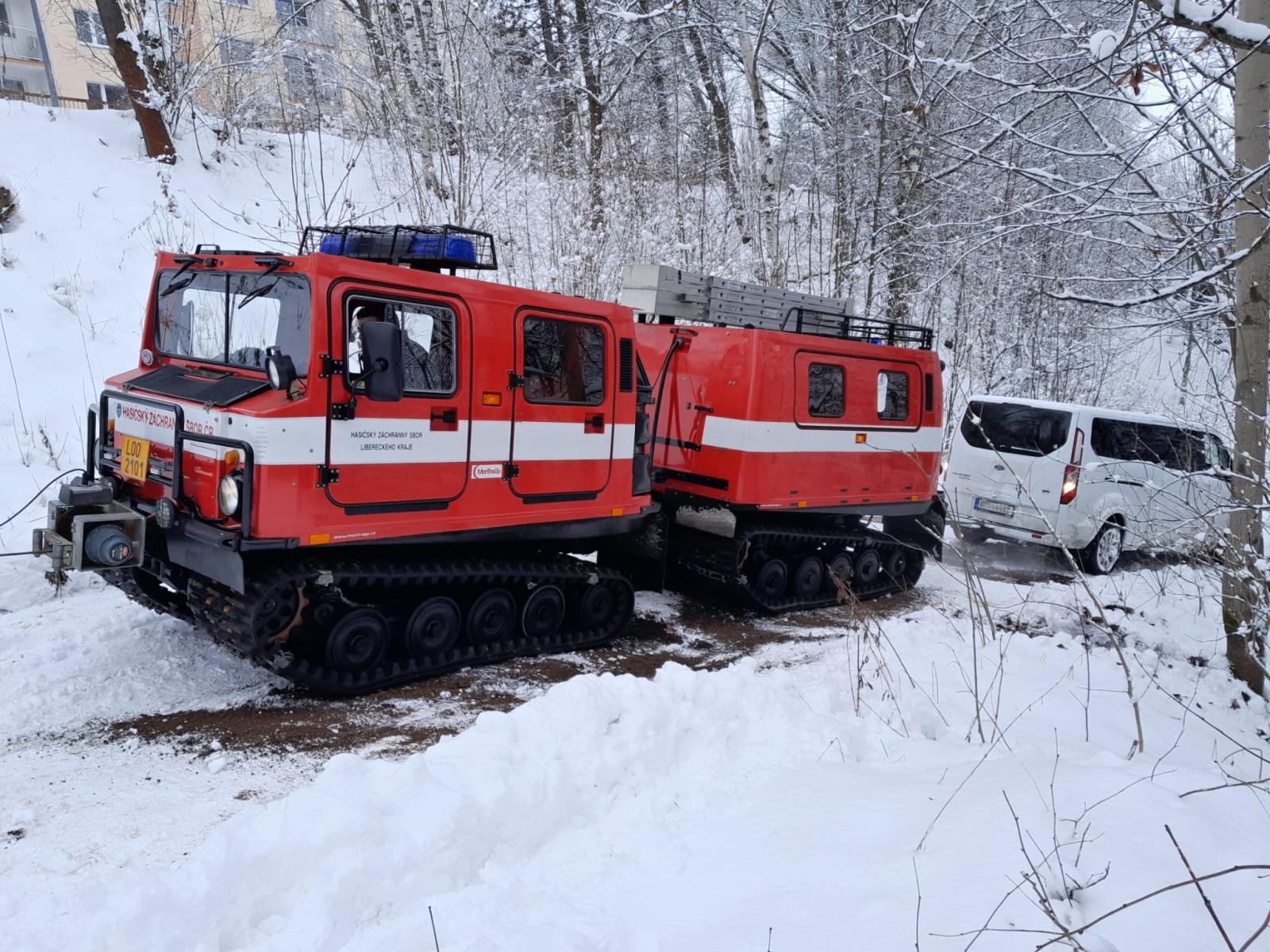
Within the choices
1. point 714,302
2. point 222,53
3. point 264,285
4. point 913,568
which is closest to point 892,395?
point 913,568

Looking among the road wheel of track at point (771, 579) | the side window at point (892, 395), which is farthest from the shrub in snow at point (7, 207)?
the side window at point (892, 395)

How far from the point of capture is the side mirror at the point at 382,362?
476 cm

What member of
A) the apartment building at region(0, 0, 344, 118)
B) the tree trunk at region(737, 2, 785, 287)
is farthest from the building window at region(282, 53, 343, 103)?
the tree trunk at region(737, 2, 785, 287)

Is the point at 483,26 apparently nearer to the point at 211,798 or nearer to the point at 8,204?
the point at 8,204

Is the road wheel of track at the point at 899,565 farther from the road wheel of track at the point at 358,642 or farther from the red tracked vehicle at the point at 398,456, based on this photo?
the road wheel of track at the point at 358,642

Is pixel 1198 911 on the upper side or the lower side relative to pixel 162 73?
lower

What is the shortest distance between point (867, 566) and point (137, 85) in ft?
44.5

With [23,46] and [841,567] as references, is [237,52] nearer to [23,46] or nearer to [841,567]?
[23,46]

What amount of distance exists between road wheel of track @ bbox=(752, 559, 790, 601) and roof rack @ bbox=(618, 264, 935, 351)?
214 cm

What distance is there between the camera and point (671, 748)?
12.8 ft

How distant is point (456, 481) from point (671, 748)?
241 cm

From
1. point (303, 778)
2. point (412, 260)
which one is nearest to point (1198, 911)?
point (303, 778)

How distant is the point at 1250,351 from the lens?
5434 millimetres

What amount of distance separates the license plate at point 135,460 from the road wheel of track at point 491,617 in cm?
216
